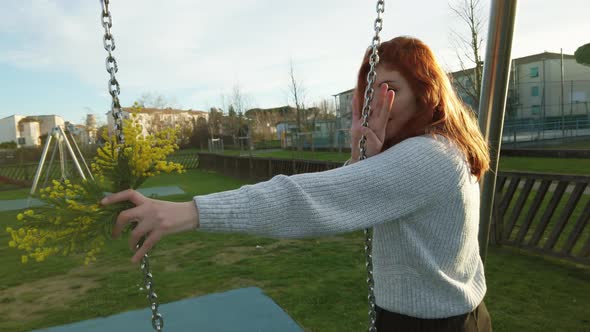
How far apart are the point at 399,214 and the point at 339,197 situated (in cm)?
17

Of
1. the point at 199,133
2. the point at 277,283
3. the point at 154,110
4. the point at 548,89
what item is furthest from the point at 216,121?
the point at 277,283

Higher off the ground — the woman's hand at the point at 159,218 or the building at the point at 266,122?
the building at the point at 266,122

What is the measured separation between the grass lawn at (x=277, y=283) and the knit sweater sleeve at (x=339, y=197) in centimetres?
260

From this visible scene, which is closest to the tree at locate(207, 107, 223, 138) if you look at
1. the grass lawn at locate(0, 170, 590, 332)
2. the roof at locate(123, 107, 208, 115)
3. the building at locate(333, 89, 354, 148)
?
the roof at locate(123, 107, 208, 115)

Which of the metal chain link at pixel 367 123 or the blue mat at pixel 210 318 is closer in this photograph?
the metal chain link at pixel 367 123

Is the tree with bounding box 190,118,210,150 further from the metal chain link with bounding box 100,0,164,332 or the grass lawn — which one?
the metal chain link with bounding box 100,0,164,332

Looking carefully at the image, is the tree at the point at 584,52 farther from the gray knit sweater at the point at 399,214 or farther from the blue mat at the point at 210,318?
the gray knit sweater at the point at 399,214

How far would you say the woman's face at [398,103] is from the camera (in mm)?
1279

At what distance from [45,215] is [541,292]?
4.27 metres

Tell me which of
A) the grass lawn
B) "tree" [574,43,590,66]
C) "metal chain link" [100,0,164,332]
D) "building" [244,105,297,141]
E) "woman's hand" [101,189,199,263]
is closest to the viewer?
"woman's hand" [101,189,199,263]

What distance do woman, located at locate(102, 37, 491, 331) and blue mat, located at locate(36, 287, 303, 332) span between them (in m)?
2.10

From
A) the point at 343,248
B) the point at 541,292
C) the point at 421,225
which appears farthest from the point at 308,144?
the point at 421,225

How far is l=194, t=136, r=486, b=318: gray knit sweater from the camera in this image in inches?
38.1

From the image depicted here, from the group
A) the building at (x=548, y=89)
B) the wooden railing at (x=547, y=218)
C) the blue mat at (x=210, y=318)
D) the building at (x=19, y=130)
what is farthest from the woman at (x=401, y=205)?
the building at (x=19, y=130)
